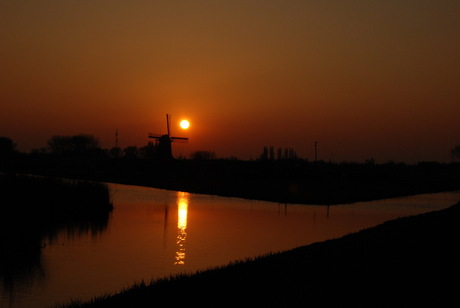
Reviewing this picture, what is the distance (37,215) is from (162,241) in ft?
23.0

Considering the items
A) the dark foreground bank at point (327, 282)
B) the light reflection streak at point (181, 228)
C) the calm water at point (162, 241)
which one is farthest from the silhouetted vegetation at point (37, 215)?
the dark foreground bank at point (327, 282)

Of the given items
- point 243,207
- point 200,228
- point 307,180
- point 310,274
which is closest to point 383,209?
point 243,207

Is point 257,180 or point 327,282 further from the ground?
point 257,180

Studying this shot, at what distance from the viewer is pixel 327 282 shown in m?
11.2

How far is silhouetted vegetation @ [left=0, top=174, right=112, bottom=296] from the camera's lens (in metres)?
18.4

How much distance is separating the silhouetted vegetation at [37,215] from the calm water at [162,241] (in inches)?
14.0

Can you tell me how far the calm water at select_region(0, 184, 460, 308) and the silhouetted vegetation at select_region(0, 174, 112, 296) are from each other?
35 centimetres

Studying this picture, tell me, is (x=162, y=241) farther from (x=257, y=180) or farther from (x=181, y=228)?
(x=257, y=180)

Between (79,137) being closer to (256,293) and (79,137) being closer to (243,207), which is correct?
(243,207)

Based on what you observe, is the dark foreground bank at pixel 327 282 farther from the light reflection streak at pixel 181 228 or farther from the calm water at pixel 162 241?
the light reflection streak at pixel 181 228

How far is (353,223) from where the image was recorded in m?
32.5

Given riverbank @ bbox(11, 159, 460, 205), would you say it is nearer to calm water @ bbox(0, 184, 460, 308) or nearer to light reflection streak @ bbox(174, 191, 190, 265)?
light reflection streak @ bbox(174, 191, 190, 265)

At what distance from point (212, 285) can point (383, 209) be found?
33977 millimetres

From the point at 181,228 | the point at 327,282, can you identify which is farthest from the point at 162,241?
the point at 327,282
